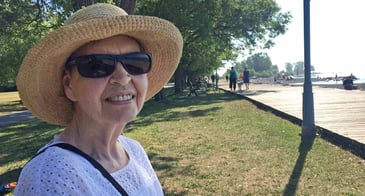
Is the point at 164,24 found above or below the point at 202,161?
above

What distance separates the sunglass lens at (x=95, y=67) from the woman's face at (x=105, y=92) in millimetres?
18

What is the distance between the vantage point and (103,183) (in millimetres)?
1481

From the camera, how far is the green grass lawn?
5758 mm

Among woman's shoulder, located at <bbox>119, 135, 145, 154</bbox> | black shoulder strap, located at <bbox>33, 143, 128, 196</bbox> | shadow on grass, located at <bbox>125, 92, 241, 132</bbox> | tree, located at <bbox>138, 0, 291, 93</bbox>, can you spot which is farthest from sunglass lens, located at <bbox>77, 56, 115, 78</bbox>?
tree, located at <bbox>138, 0, 291, 93</bbox>

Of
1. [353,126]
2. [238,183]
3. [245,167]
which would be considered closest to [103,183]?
[238,183]

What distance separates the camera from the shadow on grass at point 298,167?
219 inches

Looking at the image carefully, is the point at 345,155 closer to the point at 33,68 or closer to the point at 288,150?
the point at 288,150

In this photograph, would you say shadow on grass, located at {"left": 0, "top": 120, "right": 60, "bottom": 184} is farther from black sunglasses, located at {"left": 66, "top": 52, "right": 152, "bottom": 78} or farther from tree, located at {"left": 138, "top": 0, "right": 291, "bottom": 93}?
tree, located at {"left": 138, "top": 0, "right": 291, "bottom": 93}

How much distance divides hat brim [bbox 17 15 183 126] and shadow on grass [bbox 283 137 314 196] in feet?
12.5

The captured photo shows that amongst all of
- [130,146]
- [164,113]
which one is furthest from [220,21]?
[130,146]

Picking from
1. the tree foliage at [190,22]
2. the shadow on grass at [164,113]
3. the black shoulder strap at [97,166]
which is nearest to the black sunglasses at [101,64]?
the black shoulder strap at [97,166]

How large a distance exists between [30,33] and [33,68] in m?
14.4

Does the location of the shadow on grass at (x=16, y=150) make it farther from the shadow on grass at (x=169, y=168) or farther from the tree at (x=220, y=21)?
the tree at (x=220, y=21)

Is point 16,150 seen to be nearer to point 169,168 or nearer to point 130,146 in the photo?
point 169,168
